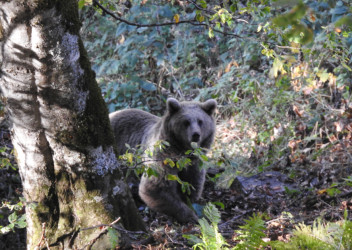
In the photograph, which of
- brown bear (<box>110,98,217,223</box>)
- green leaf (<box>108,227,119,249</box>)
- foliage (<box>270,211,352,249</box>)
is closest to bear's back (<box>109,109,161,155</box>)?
brown bear (<box>110,98,217,223</box>)

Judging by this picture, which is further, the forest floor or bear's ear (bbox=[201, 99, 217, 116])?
bear's ear (bbox=[201, 99, 217, 116])

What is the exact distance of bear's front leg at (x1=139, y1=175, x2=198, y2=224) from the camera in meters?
6.24

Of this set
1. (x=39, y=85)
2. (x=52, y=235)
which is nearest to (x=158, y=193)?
(x=52, y=235)

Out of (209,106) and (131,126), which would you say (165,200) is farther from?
(131,126)

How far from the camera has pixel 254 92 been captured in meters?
9.30

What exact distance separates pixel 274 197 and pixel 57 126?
4294 millimetres

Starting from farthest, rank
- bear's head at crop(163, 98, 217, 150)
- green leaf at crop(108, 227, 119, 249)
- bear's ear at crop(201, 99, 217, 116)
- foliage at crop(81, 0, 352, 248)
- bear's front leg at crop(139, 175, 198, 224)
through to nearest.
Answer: foliage at crop(81, 0, 352, 248), bear's ear at crop(201, 99, 217, 116), bear's head at crop(163, 98, 217, 150), bear's front leg at crop(139, 175, 198, 224), green leaf at crop(108, 227, 119, 249)

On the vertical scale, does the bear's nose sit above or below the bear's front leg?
above

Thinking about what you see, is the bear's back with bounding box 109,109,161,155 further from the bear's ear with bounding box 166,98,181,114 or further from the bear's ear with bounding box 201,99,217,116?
the bear's ear with bounding box 201,99,217,116

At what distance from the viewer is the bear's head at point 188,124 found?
6.41m

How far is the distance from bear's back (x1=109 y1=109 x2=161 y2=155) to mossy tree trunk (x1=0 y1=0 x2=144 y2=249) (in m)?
4.13

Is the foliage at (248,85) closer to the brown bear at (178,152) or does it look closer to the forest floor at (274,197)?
the forest floor at (274,197)

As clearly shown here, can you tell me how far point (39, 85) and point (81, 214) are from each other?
1.01 m

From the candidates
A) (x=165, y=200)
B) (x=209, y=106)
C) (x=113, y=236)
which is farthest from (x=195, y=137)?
(x=113, y=236)
